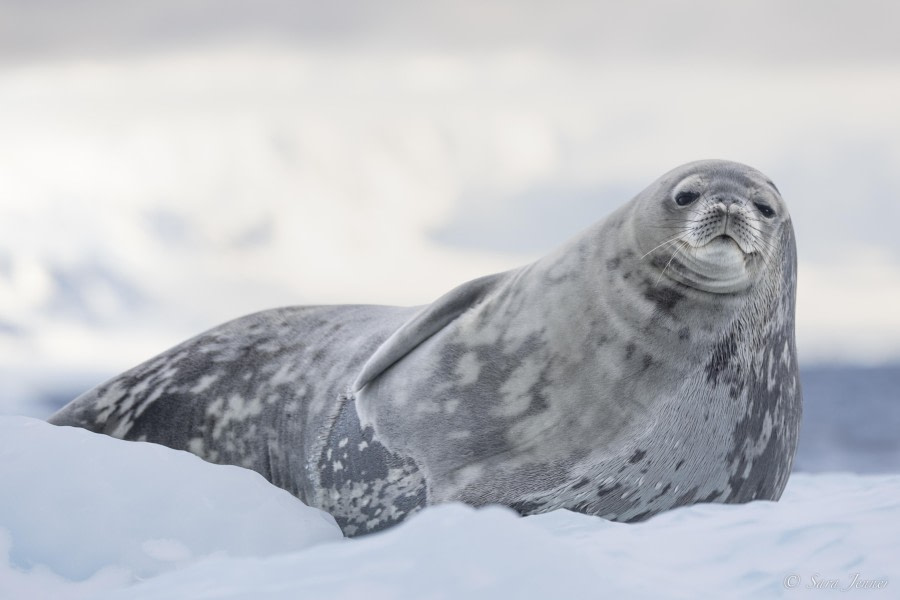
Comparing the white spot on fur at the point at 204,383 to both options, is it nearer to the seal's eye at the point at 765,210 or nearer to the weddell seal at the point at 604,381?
the weddell seal at the point at 604,381

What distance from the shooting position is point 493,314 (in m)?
5.00

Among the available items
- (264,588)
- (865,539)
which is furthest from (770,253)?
(264,588)

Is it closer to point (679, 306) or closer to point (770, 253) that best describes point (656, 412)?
point (679, 306)

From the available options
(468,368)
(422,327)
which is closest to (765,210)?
(468,368)

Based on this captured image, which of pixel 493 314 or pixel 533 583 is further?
pixel 493 314

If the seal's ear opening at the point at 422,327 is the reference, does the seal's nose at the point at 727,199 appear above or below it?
above

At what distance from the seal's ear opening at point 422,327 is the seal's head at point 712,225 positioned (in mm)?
904

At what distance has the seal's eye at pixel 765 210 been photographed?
180 inches

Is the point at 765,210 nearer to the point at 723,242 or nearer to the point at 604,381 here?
the point at 723,242

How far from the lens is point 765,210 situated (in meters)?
4.61

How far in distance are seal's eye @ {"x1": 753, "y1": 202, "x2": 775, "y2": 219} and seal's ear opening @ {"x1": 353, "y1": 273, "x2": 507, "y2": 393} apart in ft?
4.25

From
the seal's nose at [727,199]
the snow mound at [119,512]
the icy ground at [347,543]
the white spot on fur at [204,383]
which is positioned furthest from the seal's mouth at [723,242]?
the white spot on fur at [204,383]

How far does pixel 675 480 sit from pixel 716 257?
971mm

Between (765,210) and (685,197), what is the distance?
13.9 inches
